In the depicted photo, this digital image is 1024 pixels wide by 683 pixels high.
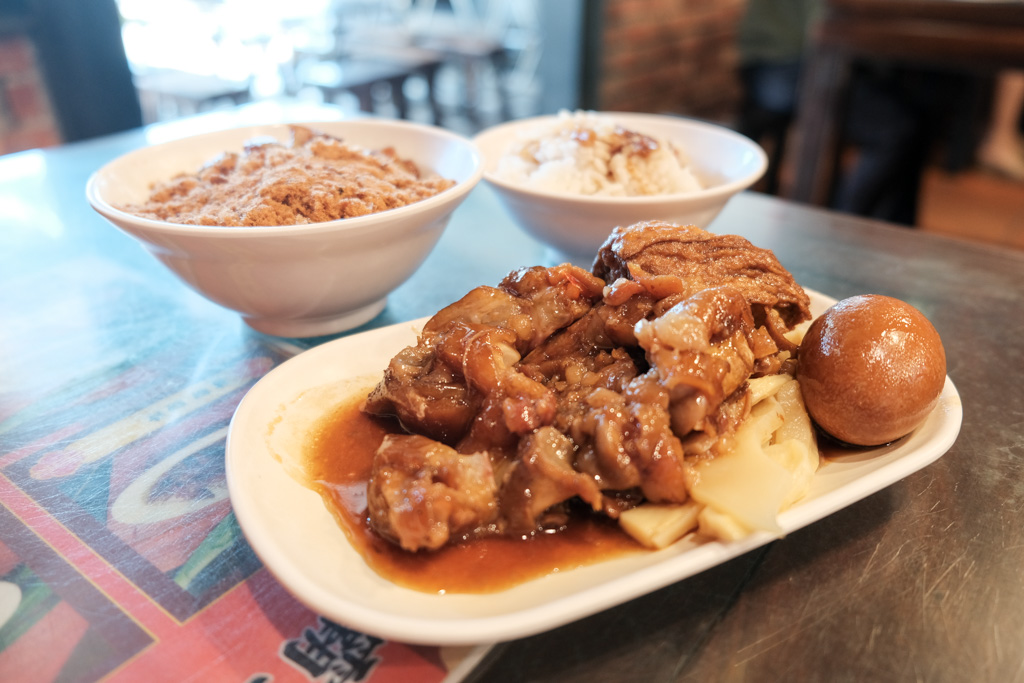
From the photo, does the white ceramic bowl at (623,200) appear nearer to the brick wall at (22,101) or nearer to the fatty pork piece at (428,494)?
the fatty pork piece at (428,494)

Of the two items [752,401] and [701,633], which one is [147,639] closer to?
[701,633]

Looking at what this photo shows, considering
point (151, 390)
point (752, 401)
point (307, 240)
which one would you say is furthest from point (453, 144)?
point (752, 401)

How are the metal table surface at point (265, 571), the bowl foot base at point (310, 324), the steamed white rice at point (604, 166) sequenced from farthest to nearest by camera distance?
the steamed white rice at point (604, 166) → the bowl foot base at point (310, 324) → the metal table surface at point (265, 571)

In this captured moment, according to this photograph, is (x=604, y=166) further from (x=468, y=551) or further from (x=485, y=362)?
(x=468, y=551)

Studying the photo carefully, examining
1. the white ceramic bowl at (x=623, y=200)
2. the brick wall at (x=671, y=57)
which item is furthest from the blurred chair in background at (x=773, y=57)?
the white ceramic bowl at (x=623, y=200)

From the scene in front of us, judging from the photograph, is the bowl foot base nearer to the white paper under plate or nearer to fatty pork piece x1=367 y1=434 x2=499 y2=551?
the white paper under plate

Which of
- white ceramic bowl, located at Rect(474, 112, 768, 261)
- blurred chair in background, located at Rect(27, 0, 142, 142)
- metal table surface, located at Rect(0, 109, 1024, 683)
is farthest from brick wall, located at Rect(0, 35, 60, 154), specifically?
white ceramic bowl, located at Rect(474, 112, 768, 261)
